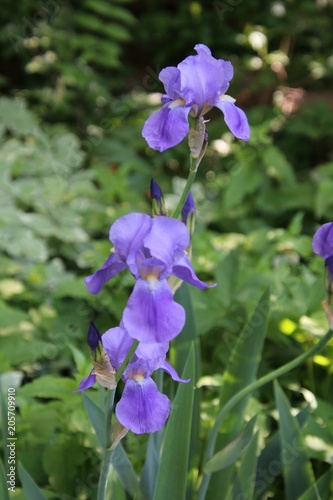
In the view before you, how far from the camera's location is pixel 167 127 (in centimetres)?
78

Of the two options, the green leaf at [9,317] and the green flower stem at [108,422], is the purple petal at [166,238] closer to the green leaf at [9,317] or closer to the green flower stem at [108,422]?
the green flower stem at [108,422]

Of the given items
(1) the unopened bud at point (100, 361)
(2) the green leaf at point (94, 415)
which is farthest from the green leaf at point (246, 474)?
(1) the unopened bud at point (100, 361)

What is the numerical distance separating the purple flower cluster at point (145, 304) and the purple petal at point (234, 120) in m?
0.16

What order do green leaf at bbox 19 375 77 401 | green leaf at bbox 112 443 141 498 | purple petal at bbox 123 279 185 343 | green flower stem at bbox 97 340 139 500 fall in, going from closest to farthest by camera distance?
purple petal at bbox 123 279 185 343
green flower stem at bbox 97 340 139 500
green leaf at bbox 112 443 141 498
green leaf at bbox 19 375 77 401

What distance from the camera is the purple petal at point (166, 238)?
0.71 m

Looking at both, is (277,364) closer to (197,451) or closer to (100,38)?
(197,451)

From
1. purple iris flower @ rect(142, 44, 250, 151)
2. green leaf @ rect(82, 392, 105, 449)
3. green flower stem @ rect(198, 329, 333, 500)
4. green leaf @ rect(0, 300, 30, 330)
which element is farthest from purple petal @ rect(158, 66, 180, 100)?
green leaf @ rect(0, 300, 30, 330)

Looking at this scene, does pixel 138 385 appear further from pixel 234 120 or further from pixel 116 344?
pixel 234 120

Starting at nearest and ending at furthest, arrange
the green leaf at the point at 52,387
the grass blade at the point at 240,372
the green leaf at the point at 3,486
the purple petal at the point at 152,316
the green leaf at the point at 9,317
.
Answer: the purple petal at the point at 152,316, the green leaf at the point at 3,486, the grass blade at the point at 240,372, the green leaf at the point at 52,387, the green leaf at the point at 9,317

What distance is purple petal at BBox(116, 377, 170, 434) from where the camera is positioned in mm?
771

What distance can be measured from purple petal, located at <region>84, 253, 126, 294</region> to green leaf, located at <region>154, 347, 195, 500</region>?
26 centimetres

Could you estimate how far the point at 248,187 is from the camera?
2471 millimetres

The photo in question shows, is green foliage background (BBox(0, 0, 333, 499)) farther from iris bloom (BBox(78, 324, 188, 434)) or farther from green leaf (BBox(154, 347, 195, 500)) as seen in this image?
iris bloom (BBox(78, 324, 188, 434))

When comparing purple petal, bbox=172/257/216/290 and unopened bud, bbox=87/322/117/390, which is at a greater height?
purple petal, bbox=172/257/216/290
